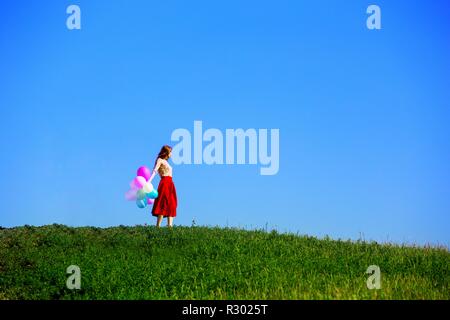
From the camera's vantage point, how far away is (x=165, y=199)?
22.0 metres

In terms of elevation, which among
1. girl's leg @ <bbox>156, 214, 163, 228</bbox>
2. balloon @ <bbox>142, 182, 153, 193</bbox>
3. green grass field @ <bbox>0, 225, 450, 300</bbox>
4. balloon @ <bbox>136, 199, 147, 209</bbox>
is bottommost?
green grass field @ <bbox>0, 225, 450, 300</bbox>

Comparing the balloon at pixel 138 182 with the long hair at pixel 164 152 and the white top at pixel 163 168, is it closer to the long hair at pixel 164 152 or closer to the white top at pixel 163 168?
the white top at pixel 163 168

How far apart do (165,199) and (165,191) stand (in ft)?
1.00

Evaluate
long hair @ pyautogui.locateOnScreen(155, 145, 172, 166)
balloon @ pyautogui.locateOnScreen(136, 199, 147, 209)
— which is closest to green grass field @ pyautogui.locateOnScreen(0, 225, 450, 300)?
balloon @ pyautogui.locateOnScreen(136, 199, 147, 209)

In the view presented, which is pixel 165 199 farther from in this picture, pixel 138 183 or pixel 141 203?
pixel 138 183

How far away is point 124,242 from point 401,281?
9091 millimetres

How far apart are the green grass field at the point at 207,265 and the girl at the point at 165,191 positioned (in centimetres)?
107

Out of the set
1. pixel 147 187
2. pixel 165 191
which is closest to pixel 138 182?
pixel 147 187

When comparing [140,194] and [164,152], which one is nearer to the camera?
[140,194]

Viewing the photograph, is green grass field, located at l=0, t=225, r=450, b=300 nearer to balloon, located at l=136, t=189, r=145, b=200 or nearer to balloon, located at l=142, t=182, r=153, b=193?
balloon, located at l=136, t=189, r=145, b=200

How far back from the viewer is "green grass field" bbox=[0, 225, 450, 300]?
13.3 metres

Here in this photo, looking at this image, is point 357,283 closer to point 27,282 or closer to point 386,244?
point 386,244

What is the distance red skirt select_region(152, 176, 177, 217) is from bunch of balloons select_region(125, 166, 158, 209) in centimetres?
27
